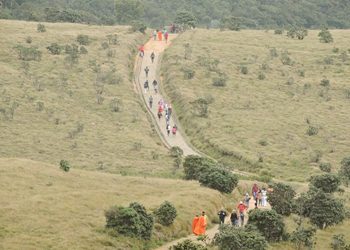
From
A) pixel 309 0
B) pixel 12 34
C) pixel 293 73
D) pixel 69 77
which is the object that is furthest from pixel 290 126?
pixel 309 0

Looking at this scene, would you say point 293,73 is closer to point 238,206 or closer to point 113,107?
point 113,107

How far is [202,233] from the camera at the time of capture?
37094 mm

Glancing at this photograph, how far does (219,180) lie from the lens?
45.1 metres

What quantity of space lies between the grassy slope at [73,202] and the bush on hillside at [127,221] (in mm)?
488

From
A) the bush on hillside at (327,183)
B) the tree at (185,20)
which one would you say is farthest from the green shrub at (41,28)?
the bush on hillside at (327,183)

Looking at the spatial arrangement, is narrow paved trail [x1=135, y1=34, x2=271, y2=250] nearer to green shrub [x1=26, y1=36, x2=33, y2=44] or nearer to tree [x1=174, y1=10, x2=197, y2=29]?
tree [x1=174, y1=10, x2=197, y2=29]

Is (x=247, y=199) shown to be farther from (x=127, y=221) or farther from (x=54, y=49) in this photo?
(x=54, y=49)

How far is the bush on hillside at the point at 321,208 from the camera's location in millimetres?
42812

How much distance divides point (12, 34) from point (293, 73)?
37.9 m

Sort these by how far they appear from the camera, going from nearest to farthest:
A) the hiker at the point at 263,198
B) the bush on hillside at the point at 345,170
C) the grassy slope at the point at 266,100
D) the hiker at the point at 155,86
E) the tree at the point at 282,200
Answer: the tree at the point at 282,200 < the hiker at the point at 263,198 < the bush on hillside at the point at 345,170 < the grassy slope at the point at 266,100 < the hiker at the point at 155,86

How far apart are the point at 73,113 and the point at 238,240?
39.0m

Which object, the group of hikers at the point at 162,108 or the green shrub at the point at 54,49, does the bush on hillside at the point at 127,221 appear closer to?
the group of hikers at the point at 162,108

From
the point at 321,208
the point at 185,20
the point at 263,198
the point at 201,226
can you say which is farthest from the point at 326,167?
the point at 185,20

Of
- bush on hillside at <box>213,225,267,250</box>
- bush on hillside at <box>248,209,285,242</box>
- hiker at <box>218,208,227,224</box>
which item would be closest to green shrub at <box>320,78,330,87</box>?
hiker at <box>218,208,227,224</box>
